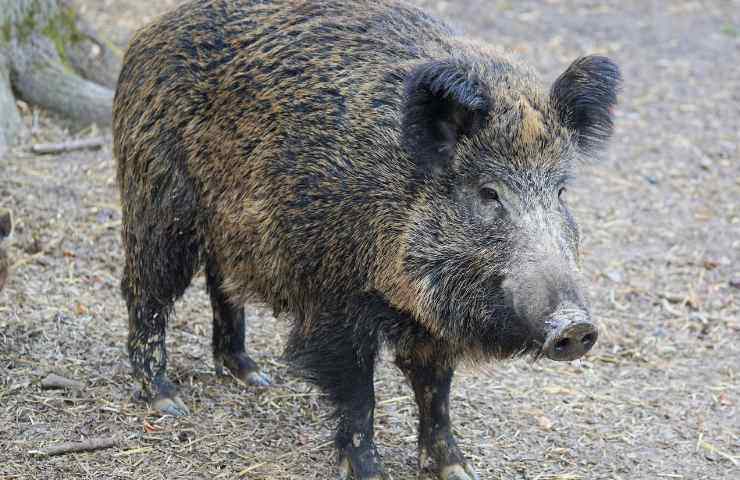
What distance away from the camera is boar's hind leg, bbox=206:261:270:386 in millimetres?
5617

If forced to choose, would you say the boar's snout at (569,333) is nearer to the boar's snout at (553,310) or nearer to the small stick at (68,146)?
the boar's snout at (553,310)

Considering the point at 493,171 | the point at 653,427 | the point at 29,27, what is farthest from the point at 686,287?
the point at 29,27

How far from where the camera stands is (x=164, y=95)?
5062 mm

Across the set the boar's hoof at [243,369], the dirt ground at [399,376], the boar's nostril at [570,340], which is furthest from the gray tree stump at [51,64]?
the boar's nostril at [570,340]

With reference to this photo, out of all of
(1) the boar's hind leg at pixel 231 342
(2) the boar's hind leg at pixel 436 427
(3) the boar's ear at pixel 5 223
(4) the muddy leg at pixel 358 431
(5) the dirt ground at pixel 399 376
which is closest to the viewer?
(4) the muddy leg at pixel 358 431

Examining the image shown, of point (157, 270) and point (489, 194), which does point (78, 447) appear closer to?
point (157, 270)

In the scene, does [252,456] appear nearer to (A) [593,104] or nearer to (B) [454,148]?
(B) [454,148]

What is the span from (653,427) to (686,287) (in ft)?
6.36

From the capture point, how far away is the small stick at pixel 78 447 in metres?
4.67

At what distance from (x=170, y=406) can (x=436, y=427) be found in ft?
4.63

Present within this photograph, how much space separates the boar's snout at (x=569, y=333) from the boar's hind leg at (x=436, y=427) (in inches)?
43.5

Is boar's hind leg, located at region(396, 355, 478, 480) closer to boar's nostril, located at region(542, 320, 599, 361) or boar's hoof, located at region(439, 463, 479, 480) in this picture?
boar's hoof, located at region(439, 463, 479, 480)

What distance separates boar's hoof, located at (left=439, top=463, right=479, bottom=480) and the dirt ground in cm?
17

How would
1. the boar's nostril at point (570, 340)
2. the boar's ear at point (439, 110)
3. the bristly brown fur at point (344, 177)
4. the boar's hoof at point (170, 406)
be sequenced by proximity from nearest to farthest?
the boar's nostril at point (570, 340), the boar's ear at point (439, 110), the bristly brown fur at point (344, 177), the boar's hoof at point (170, 406)
